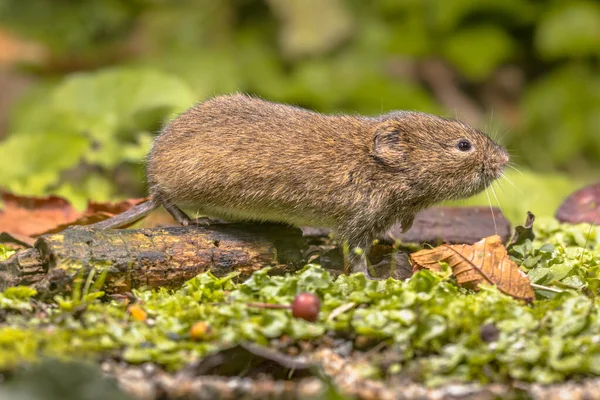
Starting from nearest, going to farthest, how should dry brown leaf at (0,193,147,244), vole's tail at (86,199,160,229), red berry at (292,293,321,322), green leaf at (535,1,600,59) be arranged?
red berry at (292,293,321,322) < vole's tail at (86,199,160,229) < dry brown leaf at (0,193,147,244) < green leaf at (535,1,600,59)

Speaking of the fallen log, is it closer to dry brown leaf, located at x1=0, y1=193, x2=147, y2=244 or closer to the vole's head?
the vole's head

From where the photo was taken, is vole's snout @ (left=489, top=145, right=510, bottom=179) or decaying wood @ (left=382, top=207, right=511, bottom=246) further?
decaying wood @ (left=382, top=207, right=511, bottom=246)

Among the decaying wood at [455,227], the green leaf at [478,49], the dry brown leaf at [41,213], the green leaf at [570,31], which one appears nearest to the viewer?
the decaying wood at [455,227]

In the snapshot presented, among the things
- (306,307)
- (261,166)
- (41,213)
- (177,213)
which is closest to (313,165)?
(261,166)

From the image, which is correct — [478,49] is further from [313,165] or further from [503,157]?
[313,165]

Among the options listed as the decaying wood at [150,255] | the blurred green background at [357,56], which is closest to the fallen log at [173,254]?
the decaying wood at [150,255]

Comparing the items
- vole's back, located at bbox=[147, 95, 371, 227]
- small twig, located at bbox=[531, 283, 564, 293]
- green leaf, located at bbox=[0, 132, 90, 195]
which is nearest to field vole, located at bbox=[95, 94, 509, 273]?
vole's back, located at bbox=[147, 95, 371, 227]

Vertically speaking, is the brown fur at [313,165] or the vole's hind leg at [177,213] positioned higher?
the brown fur at [313,165]

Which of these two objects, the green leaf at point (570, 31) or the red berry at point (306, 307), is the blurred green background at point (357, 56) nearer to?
the green leaf at point (570, 31)
